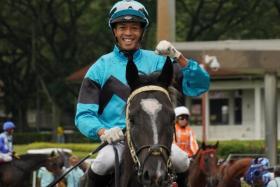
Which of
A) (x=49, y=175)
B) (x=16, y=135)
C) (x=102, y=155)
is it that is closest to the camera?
(x=102, y=155)

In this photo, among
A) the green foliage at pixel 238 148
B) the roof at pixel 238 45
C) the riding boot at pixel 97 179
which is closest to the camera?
the riding boot at pixel 97 179

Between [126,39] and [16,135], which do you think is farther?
[16,135]

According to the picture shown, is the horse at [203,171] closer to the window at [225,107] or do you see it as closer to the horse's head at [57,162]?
the horse's head at [57,162]

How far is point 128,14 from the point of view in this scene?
20.0 feet

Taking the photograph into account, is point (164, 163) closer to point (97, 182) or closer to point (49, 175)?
point (97, 182)

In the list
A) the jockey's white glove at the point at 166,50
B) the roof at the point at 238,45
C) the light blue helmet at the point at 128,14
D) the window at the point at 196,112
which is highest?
the roof at the point at 238,45

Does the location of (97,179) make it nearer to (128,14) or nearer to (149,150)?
(149,150)

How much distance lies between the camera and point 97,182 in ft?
19.5

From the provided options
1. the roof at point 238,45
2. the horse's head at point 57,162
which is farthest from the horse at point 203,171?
the roof at point 238,45

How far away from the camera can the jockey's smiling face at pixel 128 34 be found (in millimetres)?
6148

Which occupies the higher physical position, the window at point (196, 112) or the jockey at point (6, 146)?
the window at point (196, 112)

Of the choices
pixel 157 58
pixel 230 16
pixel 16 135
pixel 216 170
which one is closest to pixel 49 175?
pixel 216 170

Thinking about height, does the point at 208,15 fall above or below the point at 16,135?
above

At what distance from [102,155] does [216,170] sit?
388 inches
